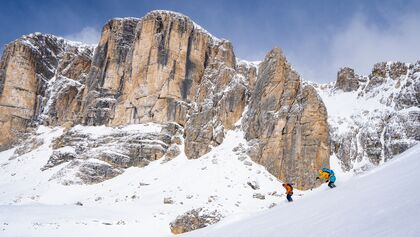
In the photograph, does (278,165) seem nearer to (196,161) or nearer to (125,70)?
(196,161)

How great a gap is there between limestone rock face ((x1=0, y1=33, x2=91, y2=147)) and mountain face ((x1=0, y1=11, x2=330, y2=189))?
0.20m

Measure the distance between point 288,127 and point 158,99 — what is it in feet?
81.0

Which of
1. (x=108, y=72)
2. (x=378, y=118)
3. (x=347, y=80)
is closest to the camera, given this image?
(x=378, y=118)

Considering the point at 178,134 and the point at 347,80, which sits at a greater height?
the point at 347,80

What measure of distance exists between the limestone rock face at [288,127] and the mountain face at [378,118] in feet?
10.5

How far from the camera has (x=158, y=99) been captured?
6400 centimetres

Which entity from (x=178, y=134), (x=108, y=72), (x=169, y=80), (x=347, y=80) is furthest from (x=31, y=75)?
(x=347, y=80)

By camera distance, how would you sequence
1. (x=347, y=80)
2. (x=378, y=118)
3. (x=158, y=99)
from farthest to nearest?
1. (x=158, y=99)
2. (x=347, y=80)
3. (x=378, y=118)

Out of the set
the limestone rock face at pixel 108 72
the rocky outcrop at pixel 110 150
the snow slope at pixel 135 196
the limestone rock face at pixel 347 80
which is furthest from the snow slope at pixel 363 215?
the limestone rock face at pixel 108 72

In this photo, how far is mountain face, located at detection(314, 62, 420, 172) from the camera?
43031 millimetres

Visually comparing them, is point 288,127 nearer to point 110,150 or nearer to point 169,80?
point 110,150

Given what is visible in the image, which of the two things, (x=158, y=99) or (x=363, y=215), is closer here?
(x=363, y=215)

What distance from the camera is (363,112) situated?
49562 mm

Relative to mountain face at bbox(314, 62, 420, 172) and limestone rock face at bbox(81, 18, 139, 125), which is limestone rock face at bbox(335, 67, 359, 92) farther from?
limestone rock face at bbox(81, 18, 139, 125)
